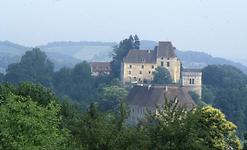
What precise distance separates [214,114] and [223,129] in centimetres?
82

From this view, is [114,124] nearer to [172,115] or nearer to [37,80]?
[172,115]

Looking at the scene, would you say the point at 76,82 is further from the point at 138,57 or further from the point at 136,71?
the point at 138,57

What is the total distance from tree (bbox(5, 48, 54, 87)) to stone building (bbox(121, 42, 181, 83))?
12980mm

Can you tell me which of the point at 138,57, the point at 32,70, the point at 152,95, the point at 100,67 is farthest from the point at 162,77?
the point at 152,95

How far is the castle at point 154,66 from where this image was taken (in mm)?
110875

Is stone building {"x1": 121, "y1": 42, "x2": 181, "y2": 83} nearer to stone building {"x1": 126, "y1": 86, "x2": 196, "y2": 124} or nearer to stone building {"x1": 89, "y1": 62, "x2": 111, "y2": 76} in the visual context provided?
stone building {"x1": 89, "y1": 62, "x2": 111, "y2": 76}

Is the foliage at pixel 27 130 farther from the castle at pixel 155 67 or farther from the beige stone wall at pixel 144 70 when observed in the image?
the beige stone wall at pixel 144 70

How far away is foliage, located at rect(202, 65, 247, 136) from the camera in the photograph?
93.1m

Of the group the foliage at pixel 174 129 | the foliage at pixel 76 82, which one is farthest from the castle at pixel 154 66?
the foliage at pixel 174 129

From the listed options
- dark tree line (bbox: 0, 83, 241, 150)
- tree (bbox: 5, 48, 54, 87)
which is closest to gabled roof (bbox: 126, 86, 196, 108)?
tree (bbox: 5, 48, 54, 87)

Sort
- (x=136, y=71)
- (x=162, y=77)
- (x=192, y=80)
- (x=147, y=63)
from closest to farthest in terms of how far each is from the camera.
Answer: (x=162, y=77)
(x=192, y=80)
(x=147, y=63)
(x=136, y=71)

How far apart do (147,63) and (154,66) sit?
4.49ft

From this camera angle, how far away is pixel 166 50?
112 meters

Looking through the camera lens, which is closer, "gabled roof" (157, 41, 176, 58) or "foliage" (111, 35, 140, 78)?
"gabled roof" (157, 41, 176, 58)
